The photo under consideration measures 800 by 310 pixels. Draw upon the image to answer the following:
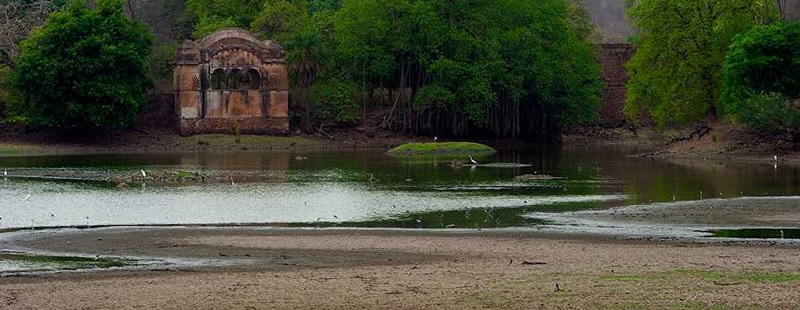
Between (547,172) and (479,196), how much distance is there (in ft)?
44.8

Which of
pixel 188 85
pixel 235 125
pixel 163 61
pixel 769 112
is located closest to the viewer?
pixel 769 112

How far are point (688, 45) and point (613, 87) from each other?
35.4m

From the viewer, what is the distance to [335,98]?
8656 centimetres

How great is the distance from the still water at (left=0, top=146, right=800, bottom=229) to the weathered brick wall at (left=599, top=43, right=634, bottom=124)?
3652 centimetres

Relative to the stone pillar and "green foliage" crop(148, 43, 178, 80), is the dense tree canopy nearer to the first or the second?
"green foliage" crop(148, 43, 178, 80)

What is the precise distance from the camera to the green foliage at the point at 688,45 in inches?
2746

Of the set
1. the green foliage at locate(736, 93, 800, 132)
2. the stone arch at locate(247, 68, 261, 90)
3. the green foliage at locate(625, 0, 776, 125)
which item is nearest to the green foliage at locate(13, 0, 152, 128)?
the stone arch at locate(247, 68, 261, 90)

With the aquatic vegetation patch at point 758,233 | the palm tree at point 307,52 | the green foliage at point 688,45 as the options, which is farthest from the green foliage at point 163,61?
the aquatic vegetation patch at point 758,233

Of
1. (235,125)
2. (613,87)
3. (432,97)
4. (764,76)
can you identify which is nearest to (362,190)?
(764,76)

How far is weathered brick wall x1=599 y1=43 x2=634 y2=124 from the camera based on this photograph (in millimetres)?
105250

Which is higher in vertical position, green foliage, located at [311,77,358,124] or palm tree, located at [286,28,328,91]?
palm tree, located at [286,28,328,91]

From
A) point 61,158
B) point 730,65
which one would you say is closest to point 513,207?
point 730,65

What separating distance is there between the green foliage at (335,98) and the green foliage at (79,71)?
12.1 m

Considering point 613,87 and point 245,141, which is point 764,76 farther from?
point 613,87
